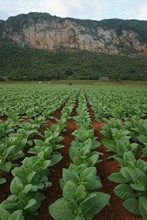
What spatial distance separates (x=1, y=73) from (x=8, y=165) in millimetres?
75359

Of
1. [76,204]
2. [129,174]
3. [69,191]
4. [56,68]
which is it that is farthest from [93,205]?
[56,68]

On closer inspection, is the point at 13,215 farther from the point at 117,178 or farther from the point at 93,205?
the point at 117,178

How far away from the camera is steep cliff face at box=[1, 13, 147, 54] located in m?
156

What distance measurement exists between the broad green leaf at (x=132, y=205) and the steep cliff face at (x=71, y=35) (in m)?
155

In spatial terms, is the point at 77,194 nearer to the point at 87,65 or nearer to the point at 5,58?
the point at 87,65

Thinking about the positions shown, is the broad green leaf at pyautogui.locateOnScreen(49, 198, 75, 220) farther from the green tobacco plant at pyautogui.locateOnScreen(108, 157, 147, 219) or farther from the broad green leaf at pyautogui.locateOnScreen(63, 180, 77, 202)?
the green tobacco plant at pyautogui.locateOnScreen(108, 157, 147, 219)

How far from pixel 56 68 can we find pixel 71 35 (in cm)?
8300

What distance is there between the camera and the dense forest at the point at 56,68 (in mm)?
69875

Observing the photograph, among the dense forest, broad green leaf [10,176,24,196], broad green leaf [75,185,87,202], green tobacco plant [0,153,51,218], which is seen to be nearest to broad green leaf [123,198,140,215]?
broad green leaf [75,185,87,202]

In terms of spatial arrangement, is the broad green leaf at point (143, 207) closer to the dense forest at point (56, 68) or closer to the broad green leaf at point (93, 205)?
the broad green leaf at point (93, 205)

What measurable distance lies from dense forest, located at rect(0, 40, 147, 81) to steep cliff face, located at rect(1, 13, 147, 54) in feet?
142

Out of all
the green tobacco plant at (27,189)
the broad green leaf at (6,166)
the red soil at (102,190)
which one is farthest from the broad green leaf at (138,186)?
the broad green leaf at (6,166)

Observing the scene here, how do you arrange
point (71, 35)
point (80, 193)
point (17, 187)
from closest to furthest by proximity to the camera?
1. point (80, 193)
2. point (17, 187)
3. point (71, 35)

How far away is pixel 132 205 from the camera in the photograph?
9.20 feet
